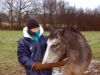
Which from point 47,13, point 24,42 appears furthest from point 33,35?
point 47,13

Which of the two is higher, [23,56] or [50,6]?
[23,56]

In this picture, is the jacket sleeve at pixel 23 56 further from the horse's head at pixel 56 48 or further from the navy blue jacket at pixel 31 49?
the horse's head at pixel 56 48

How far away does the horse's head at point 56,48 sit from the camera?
463 cm

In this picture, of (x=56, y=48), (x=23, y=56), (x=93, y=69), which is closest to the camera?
(x=56, y=48)

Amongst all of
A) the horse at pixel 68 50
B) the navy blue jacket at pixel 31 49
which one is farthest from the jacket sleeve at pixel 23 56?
the horse at pixel 68 50

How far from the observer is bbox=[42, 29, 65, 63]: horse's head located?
4.63m

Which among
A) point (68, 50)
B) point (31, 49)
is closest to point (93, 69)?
point (31, 49)

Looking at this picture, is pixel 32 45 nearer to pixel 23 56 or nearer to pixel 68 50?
pixel 23 56

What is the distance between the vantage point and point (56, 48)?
4660 mm

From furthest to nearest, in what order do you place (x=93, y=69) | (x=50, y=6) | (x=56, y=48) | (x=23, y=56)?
(x=50, y=6) < (x=93, y=69) < (x=23, y=56) < (x=56, y=48)

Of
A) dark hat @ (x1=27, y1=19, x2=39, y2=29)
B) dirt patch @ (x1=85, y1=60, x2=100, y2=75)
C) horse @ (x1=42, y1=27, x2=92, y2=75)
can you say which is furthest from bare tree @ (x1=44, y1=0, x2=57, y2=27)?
horse @ (x1=42, y1=27, x2=92, y2=75)

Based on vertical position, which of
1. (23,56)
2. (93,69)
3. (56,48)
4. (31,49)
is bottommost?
(93,69)

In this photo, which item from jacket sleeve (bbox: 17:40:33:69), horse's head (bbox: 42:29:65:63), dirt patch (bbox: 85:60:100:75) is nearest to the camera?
horse's head (bbox: 42:29:65:63)

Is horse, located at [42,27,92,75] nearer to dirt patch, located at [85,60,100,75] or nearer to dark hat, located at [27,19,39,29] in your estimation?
dark hat, located at [27,19,39,29]
